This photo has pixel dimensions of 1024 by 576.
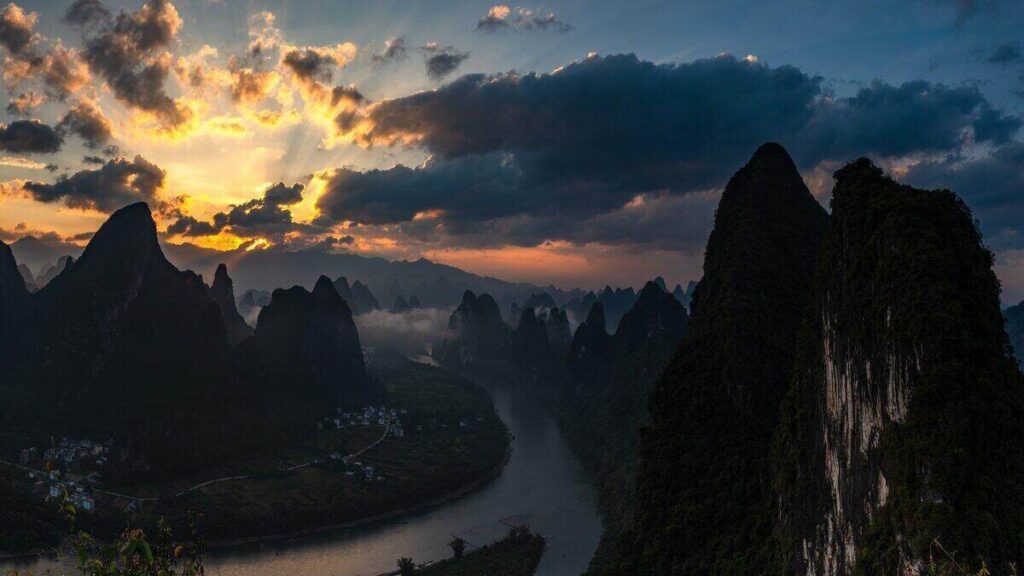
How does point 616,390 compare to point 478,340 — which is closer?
point 616,390

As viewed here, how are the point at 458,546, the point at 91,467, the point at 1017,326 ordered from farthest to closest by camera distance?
the point at 1017,326
the point at 91,467
the point at 458,546

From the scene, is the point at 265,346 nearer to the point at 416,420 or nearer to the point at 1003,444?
the point at 416,420

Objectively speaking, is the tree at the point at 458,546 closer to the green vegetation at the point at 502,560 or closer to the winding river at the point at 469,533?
the green vegetation at the point at 502,560

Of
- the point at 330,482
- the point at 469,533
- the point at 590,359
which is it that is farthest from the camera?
the point at 590,359

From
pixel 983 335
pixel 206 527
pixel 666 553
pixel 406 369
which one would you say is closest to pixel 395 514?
pixel 206 527

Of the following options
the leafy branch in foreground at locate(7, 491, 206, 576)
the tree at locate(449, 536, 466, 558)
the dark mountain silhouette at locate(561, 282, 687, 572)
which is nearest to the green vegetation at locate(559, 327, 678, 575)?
the dark mountain silhouette at locate(561, 282, 687, 572)

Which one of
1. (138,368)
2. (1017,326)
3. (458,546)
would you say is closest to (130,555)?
(458,546)

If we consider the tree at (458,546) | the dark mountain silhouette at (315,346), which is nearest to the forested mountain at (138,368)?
the dark mountain silhouette at (315,346)

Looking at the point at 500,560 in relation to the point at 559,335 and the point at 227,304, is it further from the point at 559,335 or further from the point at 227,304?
the point at 559,335
